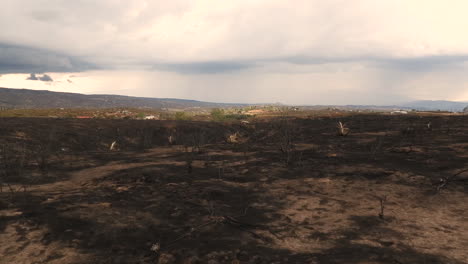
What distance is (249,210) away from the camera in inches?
289

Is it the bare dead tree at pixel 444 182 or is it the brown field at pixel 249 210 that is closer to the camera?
the brown field at pixel 249 210

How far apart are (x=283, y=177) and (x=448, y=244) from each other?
5.60 m

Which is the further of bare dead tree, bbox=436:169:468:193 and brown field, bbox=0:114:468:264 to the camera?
bare dead tree, bbox=436:169:468:193

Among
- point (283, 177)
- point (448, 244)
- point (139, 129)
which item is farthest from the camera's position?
point (139, 129)

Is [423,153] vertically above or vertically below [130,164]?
above

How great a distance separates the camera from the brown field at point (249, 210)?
5051 millimetres

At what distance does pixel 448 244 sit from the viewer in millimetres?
5223

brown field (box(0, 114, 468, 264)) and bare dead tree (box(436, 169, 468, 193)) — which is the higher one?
bare dead tree (box(436, 169, 468, 193))

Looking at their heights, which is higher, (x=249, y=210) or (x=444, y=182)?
(x=444, y=182)

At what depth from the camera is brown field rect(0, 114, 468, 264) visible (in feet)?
16.6

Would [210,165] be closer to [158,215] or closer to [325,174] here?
[325,174]

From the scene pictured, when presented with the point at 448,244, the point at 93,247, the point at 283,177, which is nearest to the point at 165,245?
→ the point at 93,247

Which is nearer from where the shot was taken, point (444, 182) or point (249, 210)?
point (249, 210)

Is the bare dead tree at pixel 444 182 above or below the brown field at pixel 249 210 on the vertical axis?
above
